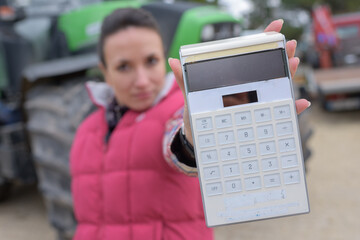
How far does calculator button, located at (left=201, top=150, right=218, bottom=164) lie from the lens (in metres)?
0.75

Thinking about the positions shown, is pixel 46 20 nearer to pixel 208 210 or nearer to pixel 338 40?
pixel 208 210

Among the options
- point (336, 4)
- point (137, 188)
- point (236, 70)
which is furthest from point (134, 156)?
point (336, 4)

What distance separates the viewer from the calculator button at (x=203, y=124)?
0.75m

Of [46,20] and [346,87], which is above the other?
[46,20]

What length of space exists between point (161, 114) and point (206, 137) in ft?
1.45

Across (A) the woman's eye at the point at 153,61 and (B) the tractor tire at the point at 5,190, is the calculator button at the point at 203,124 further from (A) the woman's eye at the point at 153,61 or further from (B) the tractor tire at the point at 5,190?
(B) the tractor tire at the point at 5,190

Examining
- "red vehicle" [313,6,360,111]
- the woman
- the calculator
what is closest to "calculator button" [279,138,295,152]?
the calculator

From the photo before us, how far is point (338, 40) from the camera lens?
580cm

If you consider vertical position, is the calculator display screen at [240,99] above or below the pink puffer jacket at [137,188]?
above

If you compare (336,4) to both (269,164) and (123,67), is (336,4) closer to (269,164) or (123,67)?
(123,67)

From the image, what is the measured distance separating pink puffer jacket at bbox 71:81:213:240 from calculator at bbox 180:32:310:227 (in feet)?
1.25

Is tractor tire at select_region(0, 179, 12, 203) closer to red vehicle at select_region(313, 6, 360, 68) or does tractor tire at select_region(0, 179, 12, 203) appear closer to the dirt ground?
the dirt ground

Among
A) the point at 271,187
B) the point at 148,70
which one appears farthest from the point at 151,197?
the point at 271,187

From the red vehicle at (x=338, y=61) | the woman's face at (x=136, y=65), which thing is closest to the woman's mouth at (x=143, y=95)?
the woman's face at (x=136, y=65)
